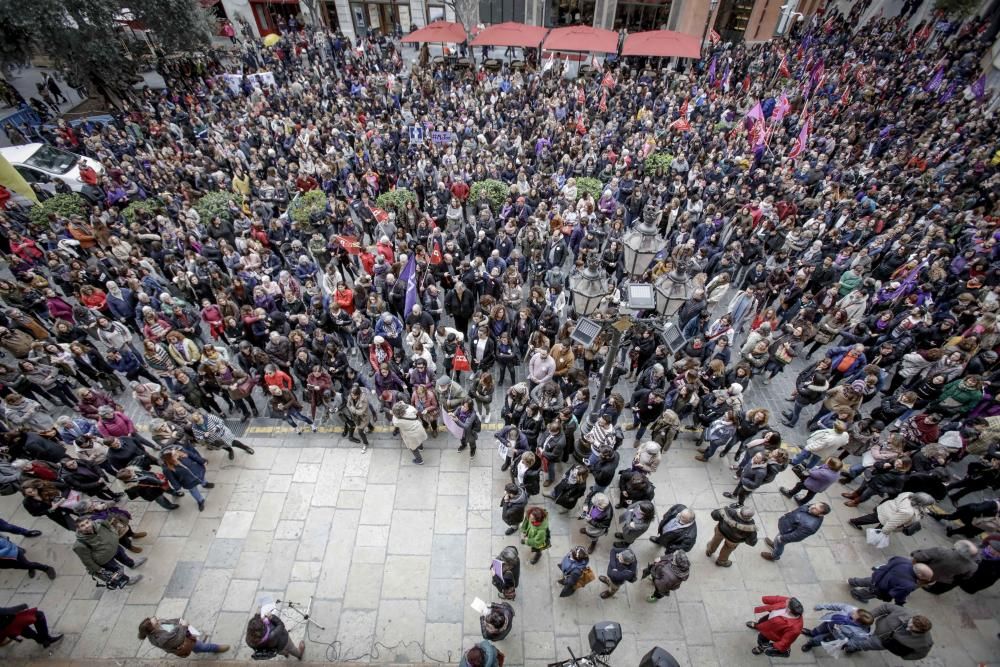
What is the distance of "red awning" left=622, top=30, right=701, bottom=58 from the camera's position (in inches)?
919

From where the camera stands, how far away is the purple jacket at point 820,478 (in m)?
7.09

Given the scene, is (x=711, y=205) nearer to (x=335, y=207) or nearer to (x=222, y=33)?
(x=335, y=207)

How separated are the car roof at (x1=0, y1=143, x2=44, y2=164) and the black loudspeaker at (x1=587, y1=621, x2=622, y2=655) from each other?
2185 centimetres

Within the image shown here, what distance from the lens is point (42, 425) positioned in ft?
26.5

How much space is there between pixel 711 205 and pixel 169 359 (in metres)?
14.3

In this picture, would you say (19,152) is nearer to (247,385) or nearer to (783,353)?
(247,385)

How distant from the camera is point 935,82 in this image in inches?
820

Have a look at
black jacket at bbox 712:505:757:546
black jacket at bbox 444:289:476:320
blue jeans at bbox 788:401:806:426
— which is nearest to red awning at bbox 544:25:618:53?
black jacket at bbox 444:289:476:320

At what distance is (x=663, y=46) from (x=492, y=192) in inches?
658

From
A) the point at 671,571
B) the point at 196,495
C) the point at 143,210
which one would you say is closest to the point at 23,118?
the point at 143,210

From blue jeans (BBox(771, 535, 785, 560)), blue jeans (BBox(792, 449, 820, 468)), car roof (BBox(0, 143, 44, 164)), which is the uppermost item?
car roof (BBox(0, 143, 44, 164))

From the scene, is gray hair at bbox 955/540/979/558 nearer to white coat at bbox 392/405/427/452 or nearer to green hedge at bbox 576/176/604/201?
white coat at bbox 392/405/427/452

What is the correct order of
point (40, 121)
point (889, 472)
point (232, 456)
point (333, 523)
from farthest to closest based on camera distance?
point (40, 121)
point (232, 456)
point (333, 523)
point (889, 472)

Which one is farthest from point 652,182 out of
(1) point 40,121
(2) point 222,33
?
(2) point 222,33
